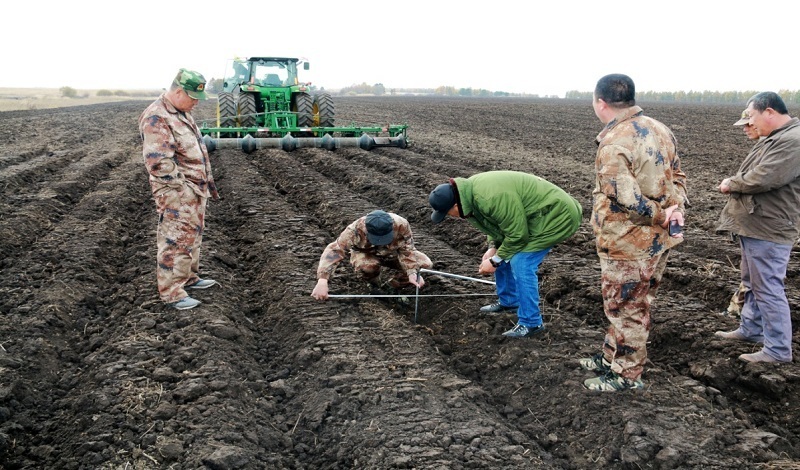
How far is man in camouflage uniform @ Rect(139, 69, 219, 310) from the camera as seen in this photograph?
484cm

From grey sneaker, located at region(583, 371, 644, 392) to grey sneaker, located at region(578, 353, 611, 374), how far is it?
5.3 inches

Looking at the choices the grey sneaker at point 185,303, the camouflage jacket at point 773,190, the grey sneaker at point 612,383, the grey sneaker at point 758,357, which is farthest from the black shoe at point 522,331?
the grey sneaker at point 185,303

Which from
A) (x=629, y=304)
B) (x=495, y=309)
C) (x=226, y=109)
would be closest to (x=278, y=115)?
(x=226, y=109)

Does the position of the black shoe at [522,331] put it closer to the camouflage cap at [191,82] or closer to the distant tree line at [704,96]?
the camouflage cap at [191,82]

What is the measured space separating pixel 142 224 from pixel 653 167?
6.52m

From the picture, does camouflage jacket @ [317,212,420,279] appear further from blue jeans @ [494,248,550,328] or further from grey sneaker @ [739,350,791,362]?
grey sneaker @ [739,350,791,362]

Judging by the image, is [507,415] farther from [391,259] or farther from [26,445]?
[26,445]

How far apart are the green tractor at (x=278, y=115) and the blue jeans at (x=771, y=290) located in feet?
36.7

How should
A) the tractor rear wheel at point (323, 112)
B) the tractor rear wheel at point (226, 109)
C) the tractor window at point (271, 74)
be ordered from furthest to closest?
the tractor window at point (271, 74)
the tractor rear wheel at point (323, 112)
the tractor rear wheel at point (226, 109)

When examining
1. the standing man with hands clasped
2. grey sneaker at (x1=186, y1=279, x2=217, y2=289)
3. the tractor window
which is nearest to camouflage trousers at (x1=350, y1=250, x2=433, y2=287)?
grey sneaker at (x1=186, y1=279, x2=217, y2=289)

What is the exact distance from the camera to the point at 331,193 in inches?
372

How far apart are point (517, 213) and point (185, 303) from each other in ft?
9.05

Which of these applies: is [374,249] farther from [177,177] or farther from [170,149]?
[170,149]

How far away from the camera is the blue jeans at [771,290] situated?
408cm
